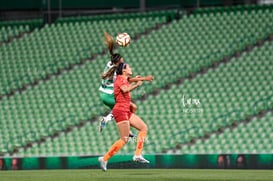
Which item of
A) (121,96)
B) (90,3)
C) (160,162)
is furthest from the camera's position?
(90,3)

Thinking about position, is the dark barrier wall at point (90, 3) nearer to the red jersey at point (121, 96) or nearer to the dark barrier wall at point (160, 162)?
the dark barrier wall at point (160, 162)

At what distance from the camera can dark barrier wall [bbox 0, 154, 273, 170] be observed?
20000 millimetres

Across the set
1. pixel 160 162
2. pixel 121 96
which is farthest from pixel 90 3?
pixel 121 96

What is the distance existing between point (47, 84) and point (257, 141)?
8525mm

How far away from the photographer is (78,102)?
2723cm

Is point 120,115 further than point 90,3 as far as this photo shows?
No

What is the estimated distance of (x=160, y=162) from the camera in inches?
823

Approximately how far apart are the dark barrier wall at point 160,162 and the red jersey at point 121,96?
4.71 m

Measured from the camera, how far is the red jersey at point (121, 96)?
16.2m

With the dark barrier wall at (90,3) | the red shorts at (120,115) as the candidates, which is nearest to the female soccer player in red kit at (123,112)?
the red shorts at (120,115)

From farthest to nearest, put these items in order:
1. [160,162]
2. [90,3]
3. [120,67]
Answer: [90,3] → [160,162] → [120,67]

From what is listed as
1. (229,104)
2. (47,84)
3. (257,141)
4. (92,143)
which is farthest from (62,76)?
(257,141)

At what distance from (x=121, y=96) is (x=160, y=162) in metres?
4.97

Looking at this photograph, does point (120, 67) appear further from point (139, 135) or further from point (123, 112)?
point (139, 135)
